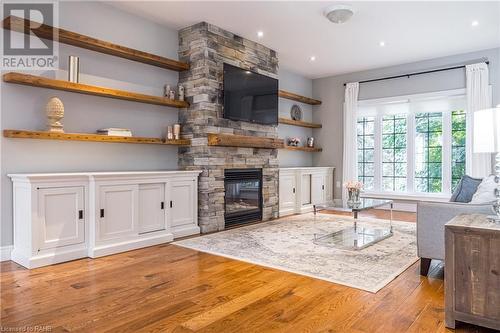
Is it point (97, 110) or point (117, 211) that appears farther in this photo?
point (97, 110)

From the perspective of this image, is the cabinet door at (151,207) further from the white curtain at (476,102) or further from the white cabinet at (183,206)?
the white curtain at (476,102)

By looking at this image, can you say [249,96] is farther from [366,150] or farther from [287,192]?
[366,150]

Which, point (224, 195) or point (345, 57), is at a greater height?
point (345, 57)

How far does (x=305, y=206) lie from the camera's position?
6.61 metres

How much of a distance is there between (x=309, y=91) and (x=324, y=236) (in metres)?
4.38

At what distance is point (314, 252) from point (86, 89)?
306cm

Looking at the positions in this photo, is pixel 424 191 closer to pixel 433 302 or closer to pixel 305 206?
pixel 305 206

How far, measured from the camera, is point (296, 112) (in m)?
7.34

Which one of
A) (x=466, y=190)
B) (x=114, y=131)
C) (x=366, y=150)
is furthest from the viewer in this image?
(x=366, y=150)

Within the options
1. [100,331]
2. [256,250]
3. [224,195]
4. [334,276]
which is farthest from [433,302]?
[224,195]

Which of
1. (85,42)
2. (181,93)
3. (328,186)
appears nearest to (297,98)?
(328,186)

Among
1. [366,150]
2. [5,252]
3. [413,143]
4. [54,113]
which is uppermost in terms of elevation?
[54,113]

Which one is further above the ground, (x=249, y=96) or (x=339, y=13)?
(x=339, y=13)

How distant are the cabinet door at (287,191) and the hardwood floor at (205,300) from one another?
9.81 feet
